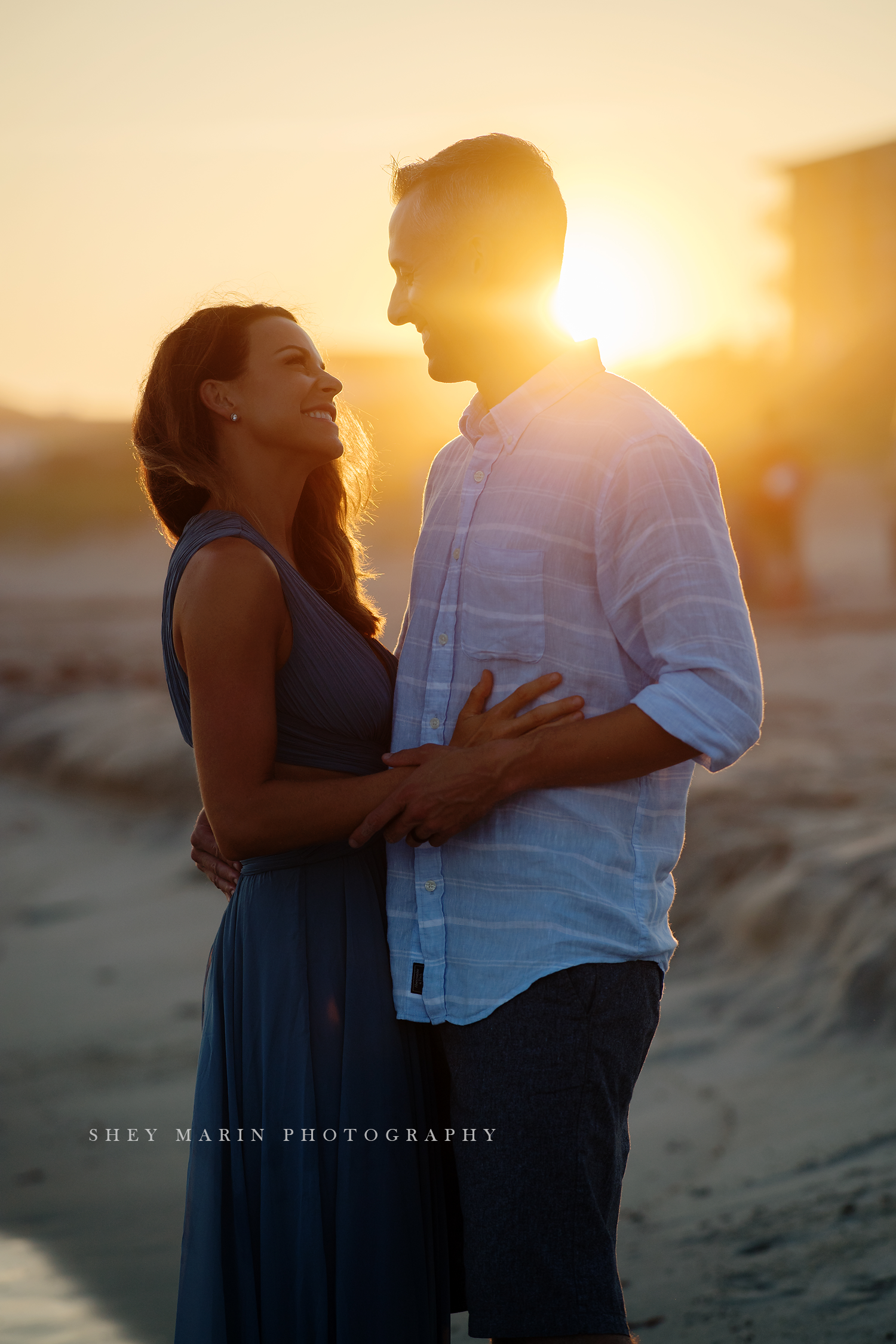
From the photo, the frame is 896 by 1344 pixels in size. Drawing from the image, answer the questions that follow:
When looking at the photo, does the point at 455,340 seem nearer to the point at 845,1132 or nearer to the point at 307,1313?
the point at 307,1313

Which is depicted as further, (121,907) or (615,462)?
(121,907)

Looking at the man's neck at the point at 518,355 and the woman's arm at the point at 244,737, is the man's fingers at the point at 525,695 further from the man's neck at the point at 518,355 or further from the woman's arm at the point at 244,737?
the man's neck at the point at 518,355

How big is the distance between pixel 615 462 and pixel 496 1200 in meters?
1.04

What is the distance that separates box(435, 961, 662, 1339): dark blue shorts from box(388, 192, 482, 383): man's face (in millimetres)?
957

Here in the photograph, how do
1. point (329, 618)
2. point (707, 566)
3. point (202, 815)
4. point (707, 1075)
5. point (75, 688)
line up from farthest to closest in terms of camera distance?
point (75, 688) → point (707, 1075) → point (202, 815) → point (329, 618) → point (707, 566)

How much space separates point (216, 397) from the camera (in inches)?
84.4

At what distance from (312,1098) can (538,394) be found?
1.14 m

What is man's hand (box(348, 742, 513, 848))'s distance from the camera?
173 centimetres

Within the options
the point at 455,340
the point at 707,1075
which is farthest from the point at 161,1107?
the point at 455,340

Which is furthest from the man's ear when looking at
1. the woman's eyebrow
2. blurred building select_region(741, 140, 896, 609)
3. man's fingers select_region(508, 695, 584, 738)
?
blurred building select_region(741, 140, 896, 609)

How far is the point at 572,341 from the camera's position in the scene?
75.9 inches

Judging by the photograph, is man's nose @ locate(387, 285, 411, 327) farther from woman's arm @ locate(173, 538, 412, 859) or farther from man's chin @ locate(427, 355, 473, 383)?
woman's arm @ locate(173, 538, 412, 859)

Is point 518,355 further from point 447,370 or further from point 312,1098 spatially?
point 312,1098

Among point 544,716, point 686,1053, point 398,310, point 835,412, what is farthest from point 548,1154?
point 835,412
